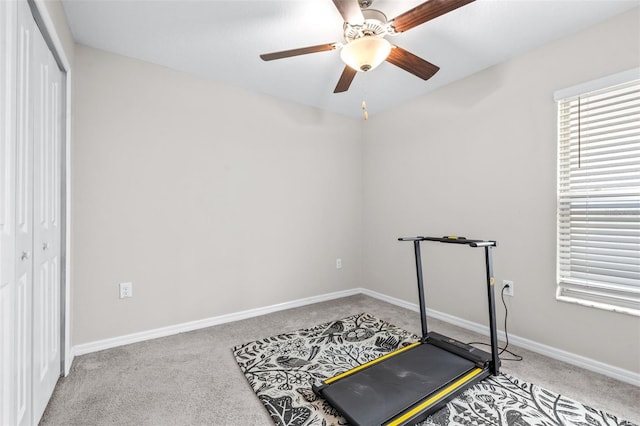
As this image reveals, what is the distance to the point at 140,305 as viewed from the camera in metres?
2.61

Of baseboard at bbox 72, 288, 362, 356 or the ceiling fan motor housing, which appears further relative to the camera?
baseboard at bbox 72, 288, 362, 356

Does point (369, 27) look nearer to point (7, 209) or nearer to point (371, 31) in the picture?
point (371, 31)

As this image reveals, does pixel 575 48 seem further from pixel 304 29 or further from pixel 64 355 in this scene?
pixel 64 355

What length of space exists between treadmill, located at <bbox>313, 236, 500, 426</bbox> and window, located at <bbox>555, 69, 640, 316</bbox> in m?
0.79

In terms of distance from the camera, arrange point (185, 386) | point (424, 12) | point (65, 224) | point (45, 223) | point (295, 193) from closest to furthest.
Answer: point (424, 12)
point (45, 223)
point (185, 386)
point (65, 224)
point (295, 193)

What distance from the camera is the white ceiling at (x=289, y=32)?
1952 mm

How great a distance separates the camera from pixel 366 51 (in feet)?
5.86

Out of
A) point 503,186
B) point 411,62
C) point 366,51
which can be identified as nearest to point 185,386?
point 366,51

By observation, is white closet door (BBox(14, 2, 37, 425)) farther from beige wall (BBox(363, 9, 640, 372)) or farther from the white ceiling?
beige wall (BBox(363, 9, 640, 372))

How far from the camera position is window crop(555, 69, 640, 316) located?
2.02 m

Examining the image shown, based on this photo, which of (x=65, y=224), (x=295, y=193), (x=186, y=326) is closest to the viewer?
(x=65, y=224)

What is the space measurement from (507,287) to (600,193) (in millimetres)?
978

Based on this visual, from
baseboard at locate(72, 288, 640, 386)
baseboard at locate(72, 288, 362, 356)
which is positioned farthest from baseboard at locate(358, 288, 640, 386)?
baseboard at locate(72, 288, 362, 356)

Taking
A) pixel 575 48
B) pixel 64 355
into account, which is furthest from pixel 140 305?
pixel 575 48
